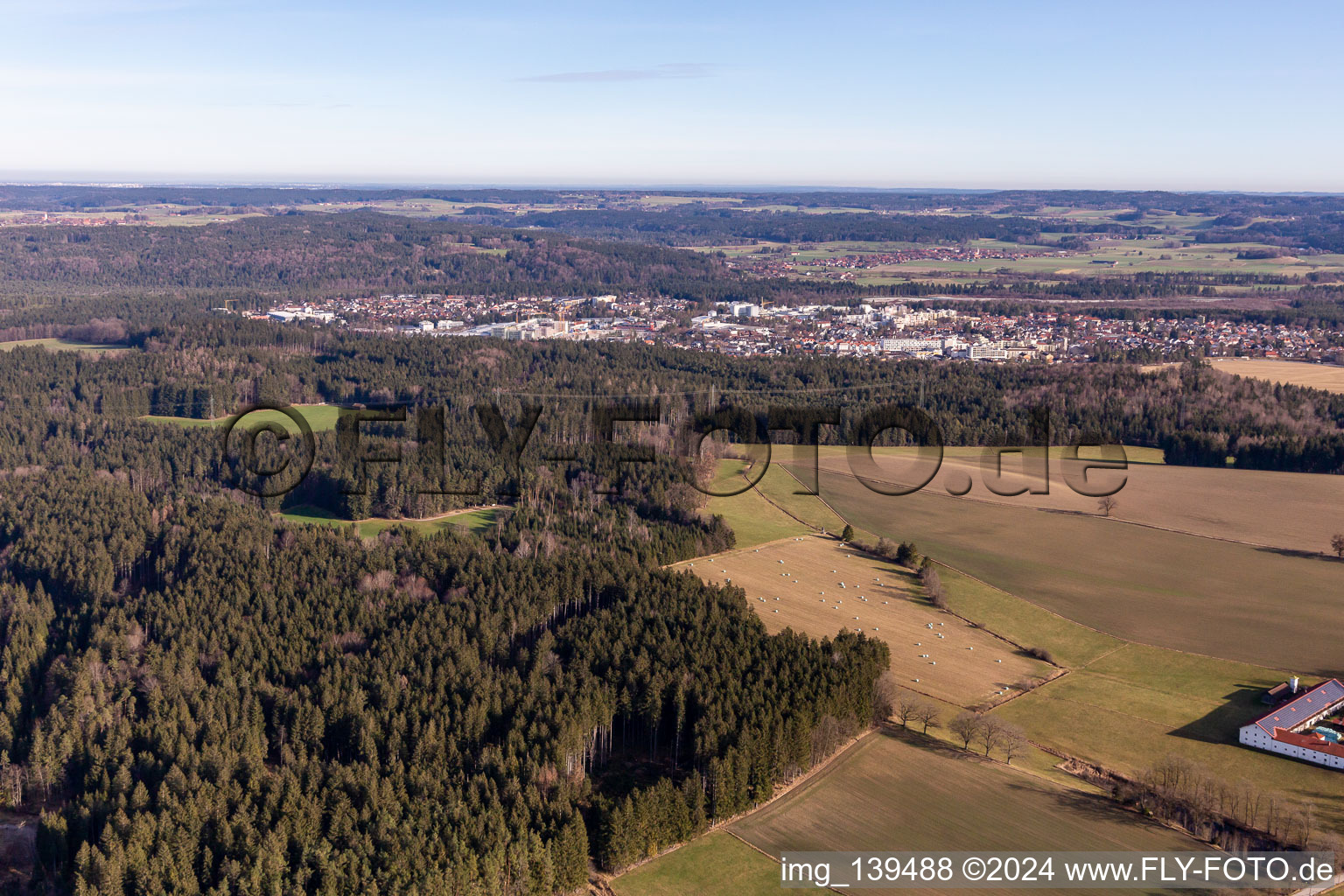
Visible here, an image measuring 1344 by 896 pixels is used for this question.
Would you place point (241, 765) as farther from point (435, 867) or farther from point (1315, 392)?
point (1315, 392)

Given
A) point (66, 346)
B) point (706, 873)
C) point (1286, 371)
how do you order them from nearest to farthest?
point (706, 873) < point (1286, 371) < point (66, 346)

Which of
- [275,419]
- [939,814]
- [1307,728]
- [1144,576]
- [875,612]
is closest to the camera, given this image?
[939,814]

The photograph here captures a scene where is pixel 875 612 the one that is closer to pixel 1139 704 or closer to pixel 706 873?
pixel 1139 704

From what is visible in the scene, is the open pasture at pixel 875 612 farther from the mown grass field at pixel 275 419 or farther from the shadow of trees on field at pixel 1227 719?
the mown grass field at pixel 275 419

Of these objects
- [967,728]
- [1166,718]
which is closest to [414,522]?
[967,728]

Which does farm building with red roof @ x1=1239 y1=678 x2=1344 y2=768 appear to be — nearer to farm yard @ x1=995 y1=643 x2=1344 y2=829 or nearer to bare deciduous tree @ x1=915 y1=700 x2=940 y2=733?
farm yard @ x1=995 y1=643 x2=1344 y2=829

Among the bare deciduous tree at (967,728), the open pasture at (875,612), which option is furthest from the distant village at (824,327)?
the bare deciduous tree at (967,728)

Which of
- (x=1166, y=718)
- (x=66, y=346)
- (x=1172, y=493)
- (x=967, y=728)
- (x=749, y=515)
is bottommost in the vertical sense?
(x=1166, y=718)

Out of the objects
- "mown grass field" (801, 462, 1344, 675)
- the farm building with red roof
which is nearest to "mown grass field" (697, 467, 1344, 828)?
the farm building with red roof
